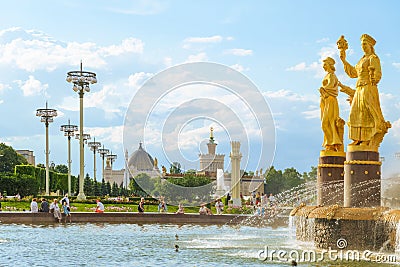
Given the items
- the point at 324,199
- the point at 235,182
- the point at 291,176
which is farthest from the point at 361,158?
the point at 291,176

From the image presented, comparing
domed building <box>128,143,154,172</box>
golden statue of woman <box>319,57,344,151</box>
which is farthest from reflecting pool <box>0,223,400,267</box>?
domed building <box>128,143,154,172</box>

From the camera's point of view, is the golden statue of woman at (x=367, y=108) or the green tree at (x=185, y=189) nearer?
the golden statue of woman at (x=367, y=108)

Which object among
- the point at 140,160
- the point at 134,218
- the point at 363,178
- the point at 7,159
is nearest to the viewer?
the point at 363,178

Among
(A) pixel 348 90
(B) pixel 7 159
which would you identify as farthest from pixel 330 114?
(B) pixel 7 159

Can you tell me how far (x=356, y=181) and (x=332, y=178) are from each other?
208 cm

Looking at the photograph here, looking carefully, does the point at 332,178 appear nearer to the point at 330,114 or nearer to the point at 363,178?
the point at 330,114

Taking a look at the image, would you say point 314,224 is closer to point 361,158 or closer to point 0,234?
point 361,158

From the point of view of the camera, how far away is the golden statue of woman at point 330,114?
57.5 ft

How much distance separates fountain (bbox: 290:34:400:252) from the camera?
14.2 metres

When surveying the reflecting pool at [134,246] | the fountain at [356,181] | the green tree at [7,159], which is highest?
the green tree at [7,159]

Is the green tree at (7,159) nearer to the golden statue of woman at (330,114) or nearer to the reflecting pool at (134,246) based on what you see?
the reflecting pool at (134,246)

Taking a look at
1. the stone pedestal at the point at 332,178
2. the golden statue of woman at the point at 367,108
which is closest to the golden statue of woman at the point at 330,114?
the stone pedestal at the point at 332,178

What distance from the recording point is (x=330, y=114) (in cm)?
1755

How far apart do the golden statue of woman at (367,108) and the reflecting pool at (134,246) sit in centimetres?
285
